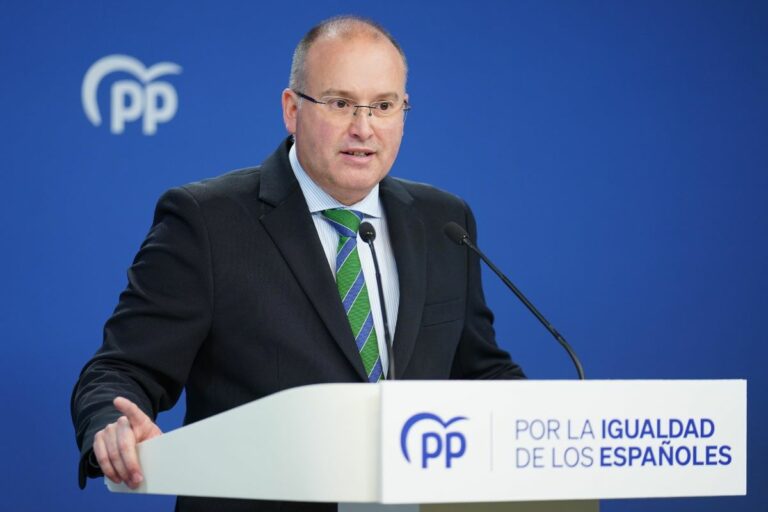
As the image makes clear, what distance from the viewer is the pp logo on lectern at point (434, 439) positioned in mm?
1260

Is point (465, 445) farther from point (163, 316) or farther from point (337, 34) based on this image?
point (337, 34)

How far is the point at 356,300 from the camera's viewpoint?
2.07 m

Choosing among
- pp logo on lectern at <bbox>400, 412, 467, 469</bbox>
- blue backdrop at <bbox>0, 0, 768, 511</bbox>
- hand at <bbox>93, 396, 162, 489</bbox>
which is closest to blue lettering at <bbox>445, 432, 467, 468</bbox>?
pp logo on lectern at <bbox>400, 412, 467, 469</bbox>

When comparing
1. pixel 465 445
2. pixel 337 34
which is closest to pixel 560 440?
pixel 465 445

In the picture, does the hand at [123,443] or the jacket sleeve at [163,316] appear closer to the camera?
the hand at [123,443]

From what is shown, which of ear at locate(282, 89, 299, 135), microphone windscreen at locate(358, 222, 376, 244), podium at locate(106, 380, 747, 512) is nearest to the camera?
podium at locate(106, 380, 747, 512)

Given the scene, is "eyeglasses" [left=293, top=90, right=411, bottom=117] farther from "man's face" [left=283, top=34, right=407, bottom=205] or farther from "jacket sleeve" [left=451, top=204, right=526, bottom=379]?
"jacket sleeve" [left=451, top=204, right=526, bottom=379]

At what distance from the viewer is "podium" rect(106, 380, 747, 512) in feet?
4.13

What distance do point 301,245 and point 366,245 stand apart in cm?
13

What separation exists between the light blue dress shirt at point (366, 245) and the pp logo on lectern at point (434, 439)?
765 mm

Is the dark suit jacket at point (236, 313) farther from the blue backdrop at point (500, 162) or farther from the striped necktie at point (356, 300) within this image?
the blue backdrop at point (500, 162)

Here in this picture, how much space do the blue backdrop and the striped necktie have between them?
1.27 m

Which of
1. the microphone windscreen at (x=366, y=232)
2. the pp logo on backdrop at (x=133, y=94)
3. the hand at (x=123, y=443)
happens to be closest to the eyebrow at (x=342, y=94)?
Answer: the microphone windscreen at (x=366, y=232)

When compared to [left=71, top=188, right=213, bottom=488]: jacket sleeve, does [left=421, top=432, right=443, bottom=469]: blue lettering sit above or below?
below
